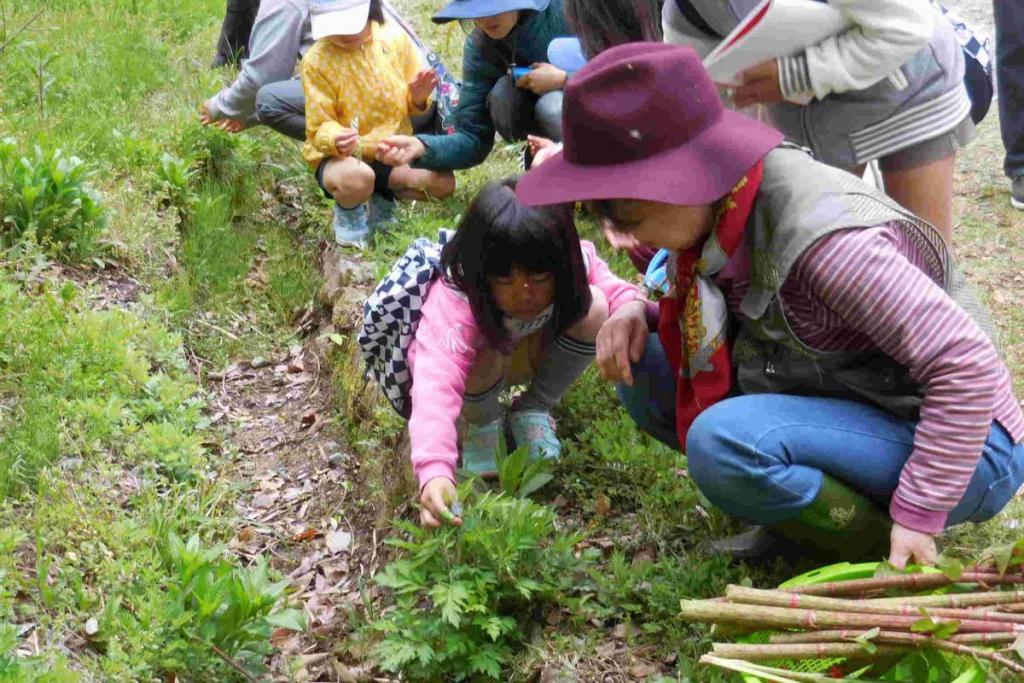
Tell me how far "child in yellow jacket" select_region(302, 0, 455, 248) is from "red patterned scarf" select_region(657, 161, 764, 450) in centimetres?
221

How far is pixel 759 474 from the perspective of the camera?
90.5 inches

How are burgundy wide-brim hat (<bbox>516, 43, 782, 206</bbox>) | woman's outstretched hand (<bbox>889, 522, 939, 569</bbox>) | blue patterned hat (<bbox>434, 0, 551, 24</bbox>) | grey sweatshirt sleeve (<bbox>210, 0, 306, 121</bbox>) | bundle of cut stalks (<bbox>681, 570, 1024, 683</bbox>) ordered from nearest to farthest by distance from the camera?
bundle of cut stalks (<bbox>681, 570, 1024, 683</bbox>), burgundy wide-brim hat (<bbox>516, 43, 782, 206</bbox>), woman's outstretched hand (<bbox>889, 522, 939, 569</bbox>), blue patterned hat (<bbox>434, 0, 551, 24</bbox>), grey sweatshirt sleeve (<bbox>210, 0, 306, 121</bbox>)

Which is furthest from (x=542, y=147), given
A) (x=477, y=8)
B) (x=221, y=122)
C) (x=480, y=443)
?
(x=221, y=122)

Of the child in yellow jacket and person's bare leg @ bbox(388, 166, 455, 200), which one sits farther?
person's bare leg @ bbox(388, 166, 455, 200)

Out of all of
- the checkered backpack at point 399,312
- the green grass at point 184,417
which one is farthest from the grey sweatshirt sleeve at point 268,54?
the checkered backpack at point 399,312

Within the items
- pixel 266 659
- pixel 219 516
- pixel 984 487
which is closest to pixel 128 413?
pixel 219 516

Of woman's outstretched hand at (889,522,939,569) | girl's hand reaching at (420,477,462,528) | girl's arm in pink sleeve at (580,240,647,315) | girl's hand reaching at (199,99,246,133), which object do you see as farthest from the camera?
girl's hand reaching at (199,99,246,133)

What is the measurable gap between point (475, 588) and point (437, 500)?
227 millimetres

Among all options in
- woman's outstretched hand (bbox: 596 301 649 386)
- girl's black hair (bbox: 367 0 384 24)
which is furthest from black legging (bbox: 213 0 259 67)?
woman's outstretched hand (bbox: 596 301 649 386)

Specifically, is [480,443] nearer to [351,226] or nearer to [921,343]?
[921,343]

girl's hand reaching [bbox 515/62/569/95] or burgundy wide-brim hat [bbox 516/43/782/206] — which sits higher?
burgundy wide-brim hat [bbox 516/43/782/206]

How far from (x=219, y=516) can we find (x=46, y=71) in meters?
3.45

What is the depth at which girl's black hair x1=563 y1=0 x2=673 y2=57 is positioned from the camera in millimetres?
3049

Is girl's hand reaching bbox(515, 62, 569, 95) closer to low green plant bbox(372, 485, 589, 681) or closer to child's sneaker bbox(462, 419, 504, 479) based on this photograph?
child's sneaker bbox(462, 419, 504, 479)
